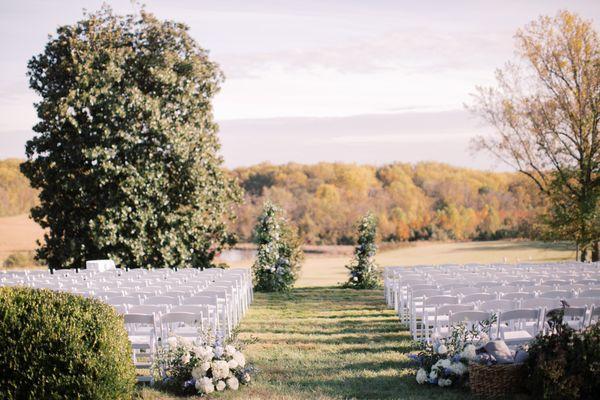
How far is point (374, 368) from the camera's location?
8828 millimetres

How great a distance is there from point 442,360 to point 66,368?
4.17 meters

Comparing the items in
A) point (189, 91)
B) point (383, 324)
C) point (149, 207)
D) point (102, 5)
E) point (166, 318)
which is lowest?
point (383, 324)

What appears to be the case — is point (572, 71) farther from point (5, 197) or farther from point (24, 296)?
point (5, 197)

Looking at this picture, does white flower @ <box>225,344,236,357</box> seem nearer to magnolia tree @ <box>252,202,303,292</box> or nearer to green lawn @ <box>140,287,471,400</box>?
green lawn @ <box>140,287,471,400</box>

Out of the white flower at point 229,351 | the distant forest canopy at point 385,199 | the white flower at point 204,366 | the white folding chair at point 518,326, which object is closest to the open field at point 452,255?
the distant forest canopy at point 385,199

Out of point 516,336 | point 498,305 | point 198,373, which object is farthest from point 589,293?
point 198,373

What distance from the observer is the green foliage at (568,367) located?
6422 millimetres

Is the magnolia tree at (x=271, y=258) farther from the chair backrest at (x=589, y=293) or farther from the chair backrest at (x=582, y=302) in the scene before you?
the chair backrest at (x=582, y=302)

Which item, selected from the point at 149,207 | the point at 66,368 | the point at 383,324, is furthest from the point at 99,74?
the point at 66,368

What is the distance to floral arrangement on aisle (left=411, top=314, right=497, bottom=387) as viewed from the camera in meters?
7.54

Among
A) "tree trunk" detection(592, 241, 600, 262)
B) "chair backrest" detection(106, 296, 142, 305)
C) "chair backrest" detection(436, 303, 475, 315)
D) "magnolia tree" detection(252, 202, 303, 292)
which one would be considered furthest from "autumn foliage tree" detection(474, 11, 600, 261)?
"chair backrest" detection(106, 296, 142, 305)

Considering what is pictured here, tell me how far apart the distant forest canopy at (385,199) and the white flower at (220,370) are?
111 ft

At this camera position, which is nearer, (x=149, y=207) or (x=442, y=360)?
(x=442, y=360)

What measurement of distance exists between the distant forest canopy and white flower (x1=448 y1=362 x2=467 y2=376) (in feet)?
115
